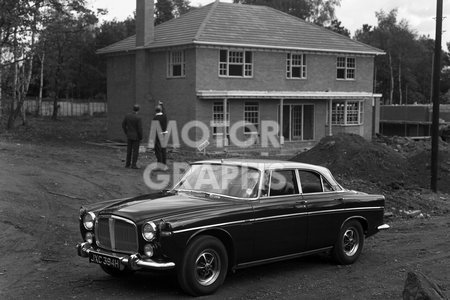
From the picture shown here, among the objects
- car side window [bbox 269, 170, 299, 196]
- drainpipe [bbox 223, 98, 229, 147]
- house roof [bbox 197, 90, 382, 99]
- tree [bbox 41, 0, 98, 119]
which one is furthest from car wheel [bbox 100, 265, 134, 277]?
tree [bbox 41, 0, 98, 119]

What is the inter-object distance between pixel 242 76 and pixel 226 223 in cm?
2266

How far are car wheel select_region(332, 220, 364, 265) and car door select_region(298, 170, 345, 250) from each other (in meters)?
0.15

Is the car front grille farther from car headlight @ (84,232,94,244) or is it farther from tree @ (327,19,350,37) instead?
tree @ (327,19,350,37)

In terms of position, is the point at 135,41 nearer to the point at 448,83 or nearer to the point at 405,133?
the point at 405,133

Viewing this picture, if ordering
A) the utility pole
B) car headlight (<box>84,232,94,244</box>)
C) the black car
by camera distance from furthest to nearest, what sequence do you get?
the utility pole, car headlight (<box>84,232,94,244</box>), the black car

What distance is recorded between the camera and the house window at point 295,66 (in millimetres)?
31391

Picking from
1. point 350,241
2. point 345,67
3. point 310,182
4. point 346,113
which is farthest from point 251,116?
point 310,182

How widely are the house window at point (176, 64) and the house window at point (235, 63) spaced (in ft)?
5.93

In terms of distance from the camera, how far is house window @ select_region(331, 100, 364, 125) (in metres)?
34.2

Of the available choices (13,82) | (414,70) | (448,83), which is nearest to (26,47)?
(13,82)

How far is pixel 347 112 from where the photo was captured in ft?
113

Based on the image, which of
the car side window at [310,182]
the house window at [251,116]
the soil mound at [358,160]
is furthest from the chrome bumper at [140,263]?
the house window at [251,116]

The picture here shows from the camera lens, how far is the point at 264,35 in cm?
3083

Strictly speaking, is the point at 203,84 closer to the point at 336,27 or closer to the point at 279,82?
the point at 279,82
